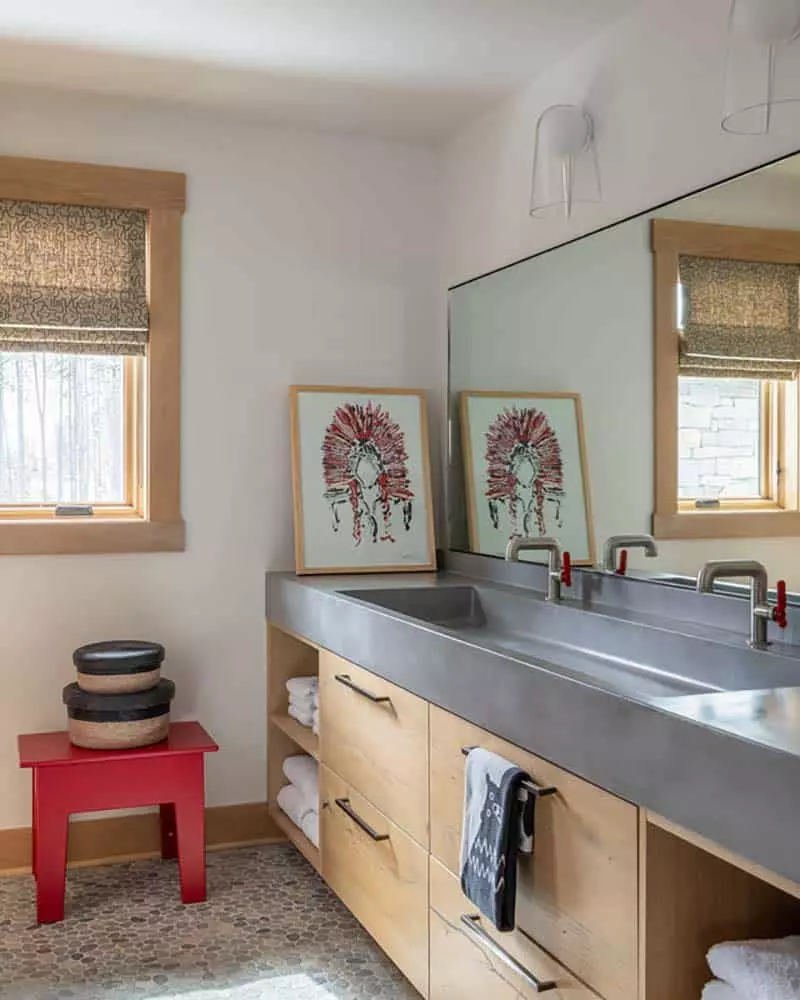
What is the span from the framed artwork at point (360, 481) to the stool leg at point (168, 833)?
91 cm

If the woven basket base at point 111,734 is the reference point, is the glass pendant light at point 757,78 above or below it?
above

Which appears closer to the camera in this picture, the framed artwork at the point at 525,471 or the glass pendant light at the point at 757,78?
the glass pendant light at the point at 757,78

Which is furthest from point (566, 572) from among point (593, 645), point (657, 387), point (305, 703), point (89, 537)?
point (89, 537)

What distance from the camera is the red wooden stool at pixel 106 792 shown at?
10.6ft

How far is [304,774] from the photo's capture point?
11.7 feet

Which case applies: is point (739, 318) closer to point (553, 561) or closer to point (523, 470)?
point (553, 561)

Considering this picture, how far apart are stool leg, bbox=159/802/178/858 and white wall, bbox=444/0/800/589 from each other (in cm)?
176

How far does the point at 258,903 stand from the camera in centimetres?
337

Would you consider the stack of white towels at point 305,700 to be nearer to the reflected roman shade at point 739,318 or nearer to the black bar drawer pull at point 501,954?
the black bar drawer pull at point 501,954

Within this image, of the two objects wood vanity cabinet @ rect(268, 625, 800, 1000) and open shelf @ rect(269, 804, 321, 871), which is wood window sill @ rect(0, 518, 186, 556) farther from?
open shelf @ rect(269, 804, 321, 871)

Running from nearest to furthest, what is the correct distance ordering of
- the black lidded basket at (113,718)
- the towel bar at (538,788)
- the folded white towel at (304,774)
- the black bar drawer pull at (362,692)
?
1. the towel bar at (538,788)
2. the black bar drawer pull at (362,692)
3. the black lidded basket at (113,718)
4. the folded white towel at (304,774)

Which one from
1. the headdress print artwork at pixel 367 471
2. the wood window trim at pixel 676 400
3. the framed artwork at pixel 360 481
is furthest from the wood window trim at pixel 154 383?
the wood window trim at pixel 676 400

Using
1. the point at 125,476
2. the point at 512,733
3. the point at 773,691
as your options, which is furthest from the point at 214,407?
the point at 773,691

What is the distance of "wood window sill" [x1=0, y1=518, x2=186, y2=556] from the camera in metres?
3.61
